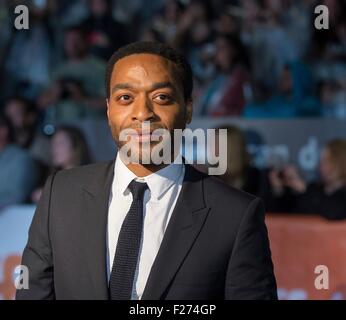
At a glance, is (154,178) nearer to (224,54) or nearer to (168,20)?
(224,54)

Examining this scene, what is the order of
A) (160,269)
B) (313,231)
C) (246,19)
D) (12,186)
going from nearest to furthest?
(160,269)
(313,231)
(12,186)
(246,19)

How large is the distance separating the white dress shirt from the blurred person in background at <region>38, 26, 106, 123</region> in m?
3.81

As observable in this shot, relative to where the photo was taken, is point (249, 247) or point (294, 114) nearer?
point (249, 247)

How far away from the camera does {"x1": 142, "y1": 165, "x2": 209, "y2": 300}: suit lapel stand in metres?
1.66

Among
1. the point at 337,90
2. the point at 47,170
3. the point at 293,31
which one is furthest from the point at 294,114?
the point at 47,170

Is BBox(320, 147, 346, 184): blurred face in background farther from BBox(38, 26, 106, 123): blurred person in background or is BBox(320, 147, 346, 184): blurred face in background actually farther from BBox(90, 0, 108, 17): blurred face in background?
BBox(90, 0, 108, 17): blurred face in background

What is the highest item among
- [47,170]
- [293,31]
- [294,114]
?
[293,31]

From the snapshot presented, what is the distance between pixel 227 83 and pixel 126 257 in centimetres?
407

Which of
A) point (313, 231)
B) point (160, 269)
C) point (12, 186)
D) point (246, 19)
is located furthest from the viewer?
point (246, 19)

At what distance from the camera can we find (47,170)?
5.44m

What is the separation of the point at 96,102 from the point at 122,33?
683 mm

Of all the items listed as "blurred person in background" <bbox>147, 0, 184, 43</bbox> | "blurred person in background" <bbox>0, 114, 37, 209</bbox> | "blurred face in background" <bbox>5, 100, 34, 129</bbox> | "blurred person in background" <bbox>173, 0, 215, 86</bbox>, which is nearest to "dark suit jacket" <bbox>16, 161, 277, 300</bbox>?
"blurred person in background" <bbox>0, 114, 37, 209</bbox>

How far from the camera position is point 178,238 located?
169 centimetres

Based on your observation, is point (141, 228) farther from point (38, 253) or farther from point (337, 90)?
point (337, 90)
